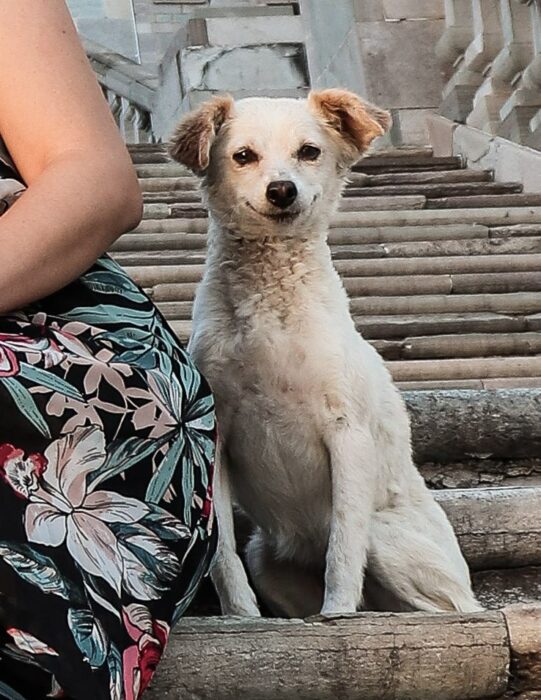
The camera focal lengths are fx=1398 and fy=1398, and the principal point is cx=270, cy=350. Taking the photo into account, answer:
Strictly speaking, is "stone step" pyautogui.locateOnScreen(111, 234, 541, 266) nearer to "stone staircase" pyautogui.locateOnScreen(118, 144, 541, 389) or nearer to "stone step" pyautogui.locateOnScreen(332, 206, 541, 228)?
"stone staircase" pyautogui.locateOnScreen(118, 144, 541, 389)

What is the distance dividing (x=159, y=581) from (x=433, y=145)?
673cm

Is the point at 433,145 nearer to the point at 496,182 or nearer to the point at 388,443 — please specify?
the point at 496,182

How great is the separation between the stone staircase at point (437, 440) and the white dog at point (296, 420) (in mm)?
146

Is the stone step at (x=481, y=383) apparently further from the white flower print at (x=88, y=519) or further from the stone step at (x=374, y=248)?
the white flower print at (x=88, y=519)

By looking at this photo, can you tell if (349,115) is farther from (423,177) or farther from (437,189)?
A: (423,177)

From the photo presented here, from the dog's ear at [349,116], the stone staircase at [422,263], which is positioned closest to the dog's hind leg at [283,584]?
the dog's ear at [349,116]

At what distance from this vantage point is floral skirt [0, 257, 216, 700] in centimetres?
118

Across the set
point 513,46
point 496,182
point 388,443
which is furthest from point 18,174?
point 513,46

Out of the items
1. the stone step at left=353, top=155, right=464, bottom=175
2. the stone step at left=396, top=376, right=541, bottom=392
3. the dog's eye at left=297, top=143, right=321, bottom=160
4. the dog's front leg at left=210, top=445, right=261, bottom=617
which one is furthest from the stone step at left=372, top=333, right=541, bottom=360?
the stone step at left=353, top=155, right=464, bottom=175

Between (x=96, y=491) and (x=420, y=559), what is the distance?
915 mm

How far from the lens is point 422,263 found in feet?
16.8

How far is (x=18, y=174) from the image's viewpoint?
157cm

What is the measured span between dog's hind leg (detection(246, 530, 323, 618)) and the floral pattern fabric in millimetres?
785

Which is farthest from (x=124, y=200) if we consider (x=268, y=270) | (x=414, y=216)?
(x=414, y=216)
